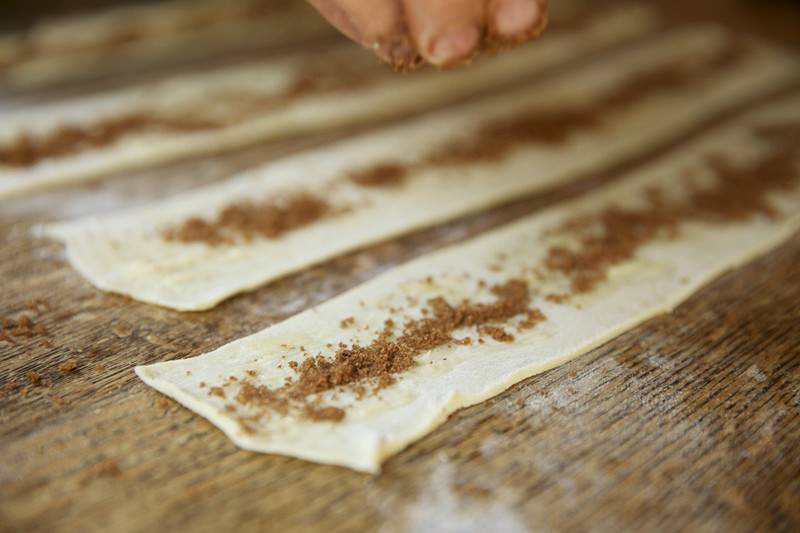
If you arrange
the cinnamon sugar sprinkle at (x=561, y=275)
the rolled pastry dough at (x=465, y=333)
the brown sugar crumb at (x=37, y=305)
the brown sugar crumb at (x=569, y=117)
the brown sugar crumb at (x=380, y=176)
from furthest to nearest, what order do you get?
1. the brown sugar crumb at (x=569, y=117)
2. the brown sugar crumb at (x=380, y=176)
3. the brown sugar crumb at (x=37, y=305)
4. the cinnamon sugar sprinkle at (x=561, y=275)
5. the rolled pastry dough at (x=465, y=333)

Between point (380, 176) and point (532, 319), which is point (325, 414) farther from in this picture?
point (380, 176)

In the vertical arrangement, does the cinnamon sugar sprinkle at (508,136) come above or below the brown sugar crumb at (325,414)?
above

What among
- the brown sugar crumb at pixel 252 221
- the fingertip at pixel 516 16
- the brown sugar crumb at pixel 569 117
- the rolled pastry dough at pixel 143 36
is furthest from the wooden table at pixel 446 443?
the rolled pastry dough at pixel 143 36

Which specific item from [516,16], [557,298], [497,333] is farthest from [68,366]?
[516,16]

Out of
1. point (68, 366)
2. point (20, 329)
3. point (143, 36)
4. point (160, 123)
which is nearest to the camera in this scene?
point (68, 366)

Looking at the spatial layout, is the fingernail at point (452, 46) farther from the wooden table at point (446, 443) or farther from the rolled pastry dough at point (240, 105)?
the rolled pastry dough at point (240, 105)

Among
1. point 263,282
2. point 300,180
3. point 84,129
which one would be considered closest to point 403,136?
point 300,180
